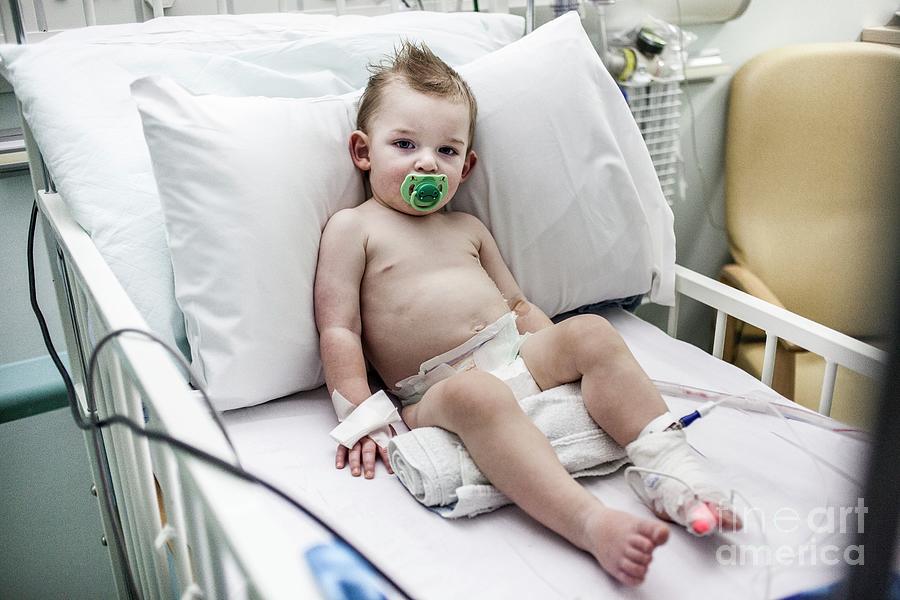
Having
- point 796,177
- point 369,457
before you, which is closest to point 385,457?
point 369,457

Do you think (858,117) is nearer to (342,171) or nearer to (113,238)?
(342,171)

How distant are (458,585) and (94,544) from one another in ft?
3.61

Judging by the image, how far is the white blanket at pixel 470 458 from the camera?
0.80 metres

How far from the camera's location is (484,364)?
1.01 meters

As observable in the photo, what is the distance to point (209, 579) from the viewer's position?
0.58 meters

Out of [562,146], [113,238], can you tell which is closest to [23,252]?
[113,238]

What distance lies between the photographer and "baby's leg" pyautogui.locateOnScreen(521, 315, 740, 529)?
77cm

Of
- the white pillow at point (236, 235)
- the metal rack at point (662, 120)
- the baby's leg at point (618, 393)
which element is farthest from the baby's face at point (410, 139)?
the metal rack at point (662, 120)

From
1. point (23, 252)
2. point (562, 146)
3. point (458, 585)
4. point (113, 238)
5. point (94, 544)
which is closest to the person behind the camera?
point (458, 585)

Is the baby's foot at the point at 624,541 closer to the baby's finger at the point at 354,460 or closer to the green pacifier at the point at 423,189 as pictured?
the baby's finger at the point at 354,460

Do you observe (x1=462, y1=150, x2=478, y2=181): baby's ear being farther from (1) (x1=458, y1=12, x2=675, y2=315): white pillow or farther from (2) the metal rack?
(2) the metal rack

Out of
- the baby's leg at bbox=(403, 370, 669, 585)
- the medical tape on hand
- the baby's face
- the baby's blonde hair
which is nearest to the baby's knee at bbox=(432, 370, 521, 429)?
the baby's leg at bbox=(403, 370, 669, 585)

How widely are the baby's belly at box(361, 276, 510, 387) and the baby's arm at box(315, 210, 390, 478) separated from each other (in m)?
0.03

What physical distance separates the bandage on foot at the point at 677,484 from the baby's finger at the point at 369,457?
0.29 m
